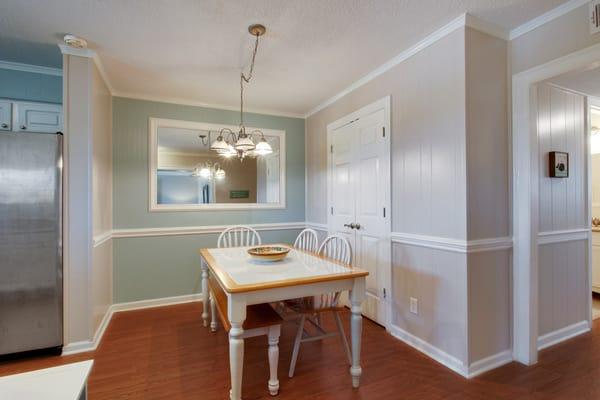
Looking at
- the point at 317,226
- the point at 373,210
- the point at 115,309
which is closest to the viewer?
the point at 373,210

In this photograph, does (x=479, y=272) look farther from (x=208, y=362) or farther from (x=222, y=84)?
(x=222, y=84)

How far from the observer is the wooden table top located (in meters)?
1.70

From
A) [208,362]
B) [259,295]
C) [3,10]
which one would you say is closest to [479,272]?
[259,295]

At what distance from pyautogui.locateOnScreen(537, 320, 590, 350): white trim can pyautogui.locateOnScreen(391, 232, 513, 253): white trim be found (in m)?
0.91

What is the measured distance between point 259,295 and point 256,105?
2.81m

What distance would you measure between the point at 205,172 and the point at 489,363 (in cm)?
344

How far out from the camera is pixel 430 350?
2.26m

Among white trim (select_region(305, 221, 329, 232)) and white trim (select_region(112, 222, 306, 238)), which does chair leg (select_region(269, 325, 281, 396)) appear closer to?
white trim (select_region(305, 221, 329, 232))

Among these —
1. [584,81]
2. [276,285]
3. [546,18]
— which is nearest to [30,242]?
[276,285]

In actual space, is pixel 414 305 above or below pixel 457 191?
below

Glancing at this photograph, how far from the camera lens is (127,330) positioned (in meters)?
2.79

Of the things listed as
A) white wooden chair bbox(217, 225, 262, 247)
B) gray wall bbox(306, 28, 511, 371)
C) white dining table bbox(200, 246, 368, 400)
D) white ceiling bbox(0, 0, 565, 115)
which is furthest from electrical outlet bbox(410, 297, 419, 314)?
white ceiling bbox(0, 0, 565, 115)

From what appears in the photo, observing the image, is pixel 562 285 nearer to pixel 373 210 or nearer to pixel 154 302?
pixel 373 210

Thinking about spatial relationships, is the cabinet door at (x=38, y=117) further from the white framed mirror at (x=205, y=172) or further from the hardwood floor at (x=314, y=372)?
the hardwood floor at (x=314, y=372)
